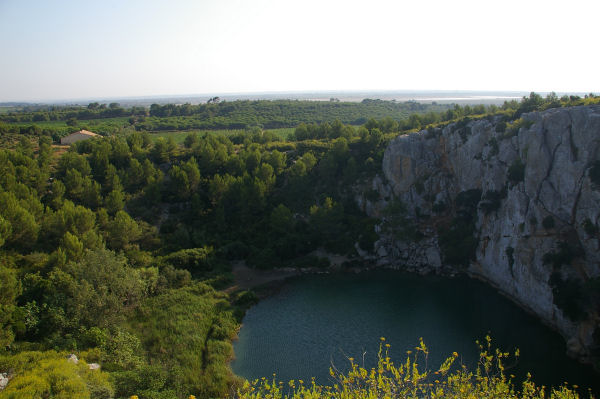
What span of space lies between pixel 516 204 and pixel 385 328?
687 inches

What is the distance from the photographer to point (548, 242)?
30328mm

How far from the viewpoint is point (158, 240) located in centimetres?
4056

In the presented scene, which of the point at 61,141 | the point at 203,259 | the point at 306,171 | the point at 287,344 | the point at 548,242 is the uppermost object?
the point at 61,141

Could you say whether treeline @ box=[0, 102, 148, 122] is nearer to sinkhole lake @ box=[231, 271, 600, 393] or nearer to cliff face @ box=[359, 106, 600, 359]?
cliff face @ box=[359, 106, 600, 359]

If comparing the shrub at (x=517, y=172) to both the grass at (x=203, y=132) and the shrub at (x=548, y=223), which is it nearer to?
the shrub at (x=548, y=223)

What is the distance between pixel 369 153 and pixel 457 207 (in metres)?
14.6

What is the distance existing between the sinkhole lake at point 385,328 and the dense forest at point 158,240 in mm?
2289

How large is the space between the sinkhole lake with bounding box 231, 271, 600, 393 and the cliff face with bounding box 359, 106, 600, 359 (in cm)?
219

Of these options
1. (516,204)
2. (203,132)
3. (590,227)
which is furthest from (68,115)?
(590,227)

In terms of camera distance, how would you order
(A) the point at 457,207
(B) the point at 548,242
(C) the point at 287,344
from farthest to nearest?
(A) the point at 457,207 < (B) the point at 548,242 < (C) the point at 287,344

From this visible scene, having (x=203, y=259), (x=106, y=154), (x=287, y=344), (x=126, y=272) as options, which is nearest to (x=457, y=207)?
(x=287, y=344)

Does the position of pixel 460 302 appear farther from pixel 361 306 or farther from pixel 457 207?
pixel 457 207

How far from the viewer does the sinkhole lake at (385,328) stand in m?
24.7

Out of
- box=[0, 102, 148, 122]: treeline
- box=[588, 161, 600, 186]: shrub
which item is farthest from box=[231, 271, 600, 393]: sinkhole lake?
box=[0, 102, 148, 122]: treeline
